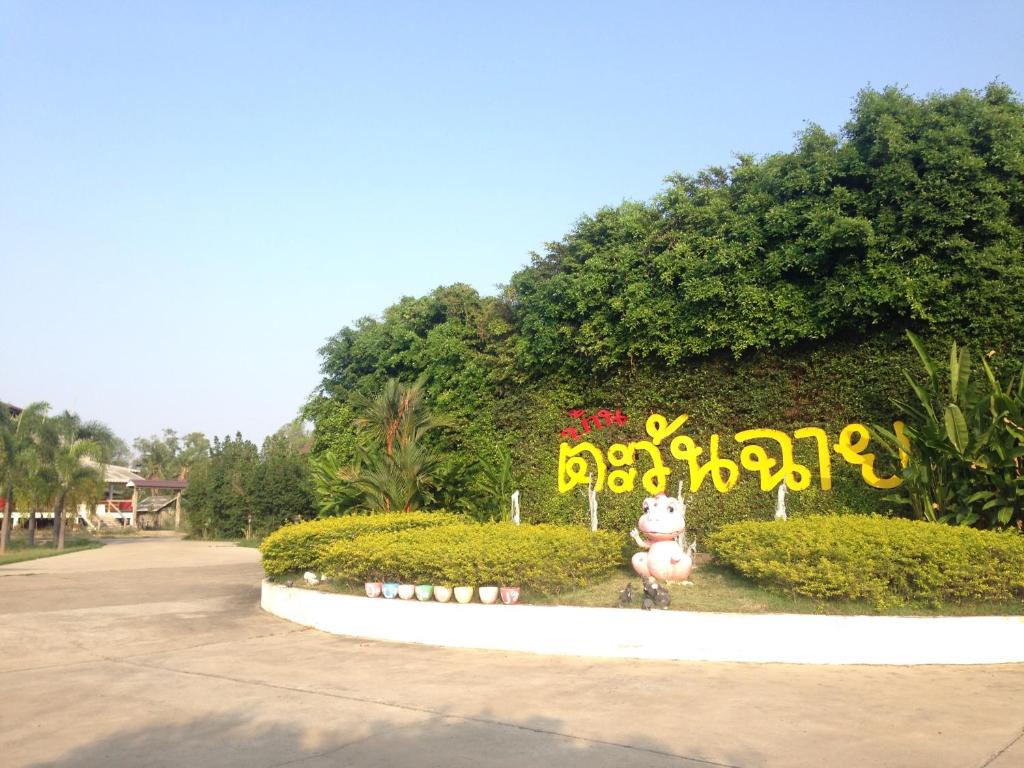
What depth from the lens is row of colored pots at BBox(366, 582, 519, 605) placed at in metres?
8.77

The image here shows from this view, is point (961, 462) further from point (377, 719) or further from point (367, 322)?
point (367, 322)

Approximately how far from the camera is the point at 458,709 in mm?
5922

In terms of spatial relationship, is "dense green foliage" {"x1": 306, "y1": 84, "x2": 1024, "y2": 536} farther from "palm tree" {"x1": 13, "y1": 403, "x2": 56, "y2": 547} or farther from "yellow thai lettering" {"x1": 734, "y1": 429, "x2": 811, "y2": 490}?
"palm tree" {"x1": 13, "y1": 403, "x2": 56, "y2": 547}

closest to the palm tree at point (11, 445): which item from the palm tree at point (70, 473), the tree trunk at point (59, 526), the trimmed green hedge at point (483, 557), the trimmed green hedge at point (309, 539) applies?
the palm tree at point (70, 473)

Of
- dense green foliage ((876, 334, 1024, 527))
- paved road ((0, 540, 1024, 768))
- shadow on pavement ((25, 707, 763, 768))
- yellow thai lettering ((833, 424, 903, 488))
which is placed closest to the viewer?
shadow on pavement ((25, 707, 763, 768))

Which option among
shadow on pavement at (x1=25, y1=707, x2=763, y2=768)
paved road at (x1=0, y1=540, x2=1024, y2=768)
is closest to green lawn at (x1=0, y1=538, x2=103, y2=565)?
paved road at (x1=0, y1=540, x2=1024, y2=768)

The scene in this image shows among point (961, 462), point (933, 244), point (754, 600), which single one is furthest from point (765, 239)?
point (754, 600)

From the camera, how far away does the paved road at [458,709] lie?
16.0 ft

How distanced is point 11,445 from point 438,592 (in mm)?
19179

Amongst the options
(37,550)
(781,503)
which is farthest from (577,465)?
(37,550)

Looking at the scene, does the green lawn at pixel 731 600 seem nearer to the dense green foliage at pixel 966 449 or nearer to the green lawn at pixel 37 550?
the dense green foliage at pixel 966 449

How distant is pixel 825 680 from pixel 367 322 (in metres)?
13.8

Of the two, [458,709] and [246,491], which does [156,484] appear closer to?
[246,491]

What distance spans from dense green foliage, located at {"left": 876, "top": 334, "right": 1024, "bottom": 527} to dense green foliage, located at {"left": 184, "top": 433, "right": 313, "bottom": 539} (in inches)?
812
